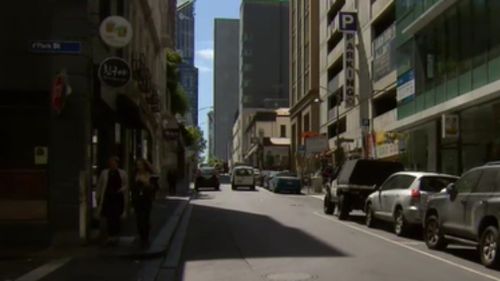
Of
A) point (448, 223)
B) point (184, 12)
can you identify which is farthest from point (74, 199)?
point (184, 12)

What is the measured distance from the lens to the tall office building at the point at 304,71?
263ft

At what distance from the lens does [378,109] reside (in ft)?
171

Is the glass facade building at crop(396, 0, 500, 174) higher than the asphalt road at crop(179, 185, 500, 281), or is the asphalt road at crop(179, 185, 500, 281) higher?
the glass facade building at crop(396, 0, 500, 174)

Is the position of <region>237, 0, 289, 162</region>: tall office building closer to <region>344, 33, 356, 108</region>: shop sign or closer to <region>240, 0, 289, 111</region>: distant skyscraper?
<region>240, 0, 289, 111</region>: distant skyscraper

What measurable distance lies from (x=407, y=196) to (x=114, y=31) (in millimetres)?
8467

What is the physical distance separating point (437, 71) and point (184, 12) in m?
65.2

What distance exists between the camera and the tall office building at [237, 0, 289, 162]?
173 m

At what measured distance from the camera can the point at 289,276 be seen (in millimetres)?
11938

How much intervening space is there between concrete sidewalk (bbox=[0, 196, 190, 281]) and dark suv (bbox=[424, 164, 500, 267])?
568 cm

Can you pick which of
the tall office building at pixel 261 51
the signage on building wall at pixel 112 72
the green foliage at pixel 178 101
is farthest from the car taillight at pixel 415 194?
the tall office building at pixel 261 51

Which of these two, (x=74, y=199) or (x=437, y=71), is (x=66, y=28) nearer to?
(x=74, y=199)

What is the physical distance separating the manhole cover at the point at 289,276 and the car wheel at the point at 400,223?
780 centimetres

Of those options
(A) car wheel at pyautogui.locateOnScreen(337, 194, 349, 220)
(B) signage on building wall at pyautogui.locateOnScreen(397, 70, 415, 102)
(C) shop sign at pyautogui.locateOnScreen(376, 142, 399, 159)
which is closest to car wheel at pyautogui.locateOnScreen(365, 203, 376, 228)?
(A) car wheel at pyautogui.locateOnScreen(337, 194, 349, 220)

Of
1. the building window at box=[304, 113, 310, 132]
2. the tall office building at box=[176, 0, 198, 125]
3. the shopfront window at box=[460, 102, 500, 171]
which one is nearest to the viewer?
the shopfront window at box=[460, 102, 500, 171]
